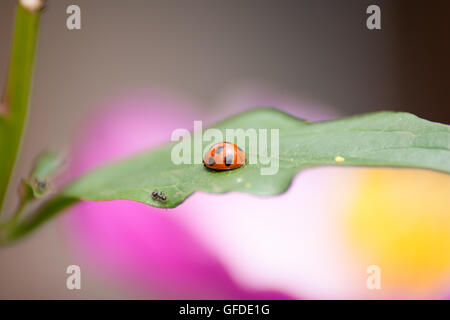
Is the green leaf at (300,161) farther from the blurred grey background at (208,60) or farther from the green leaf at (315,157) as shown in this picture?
the blurred grey background at (208,60)

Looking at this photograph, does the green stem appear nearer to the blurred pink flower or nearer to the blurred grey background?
the blurred pink flower

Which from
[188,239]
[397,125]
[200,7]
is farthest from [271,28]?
[397,125]

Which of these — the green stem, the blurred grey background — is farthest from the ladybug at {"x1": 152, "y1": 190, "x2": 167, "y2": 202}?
the blurred grey background

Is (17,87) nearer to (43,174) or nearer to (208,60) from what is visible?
(43,174)

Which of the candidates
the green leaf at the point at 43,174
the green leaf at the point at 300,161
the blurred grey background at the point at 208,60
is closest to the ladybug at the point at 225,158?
the green leaf at the point at 300,161

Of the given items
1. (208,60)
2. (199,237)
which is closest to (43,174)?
(199,237)

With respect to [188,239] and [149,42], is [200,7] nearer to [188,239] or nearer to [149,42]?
[149,42]

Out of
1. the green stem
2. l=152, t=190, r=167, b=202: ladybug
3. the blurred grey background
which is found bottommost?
l=152, t=190, r=167, b=202: ladybug
